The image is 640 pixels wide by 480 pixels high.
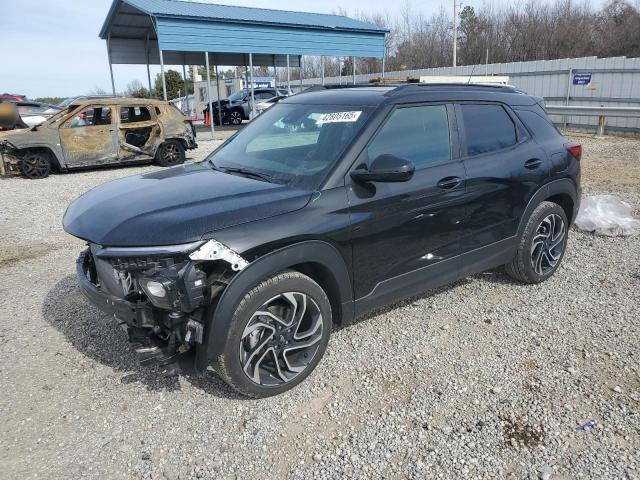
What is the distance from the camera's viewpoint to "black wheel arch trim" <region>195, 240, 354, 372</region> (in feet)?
8.81

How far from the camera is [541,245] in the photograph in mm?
4629

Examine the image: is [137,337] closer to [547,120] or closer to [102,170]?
[547,120]

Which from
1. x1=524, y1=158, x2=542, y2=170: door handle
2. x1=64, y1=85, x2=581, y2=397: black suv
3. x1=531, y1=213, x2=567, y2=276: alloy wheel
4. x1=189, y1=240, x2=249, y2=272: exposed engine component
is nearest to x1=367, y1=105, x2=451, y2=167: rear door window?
x1=64, y1=85, x2=581, y2=397: black suv

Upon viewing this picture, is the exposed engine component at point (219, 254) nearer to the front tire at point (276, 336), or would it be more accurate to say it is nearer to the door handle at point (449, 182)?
the front tire at point (276, 336)

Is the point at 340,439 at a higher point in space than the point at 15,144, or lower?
lower

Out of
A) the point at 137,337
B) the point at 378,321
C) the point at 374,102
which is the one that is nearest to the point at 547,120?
the point at 374,102

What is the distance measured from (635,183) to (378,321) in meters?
7.40

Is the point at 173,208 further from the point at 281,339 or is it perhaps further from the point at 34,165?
the point at 34,165

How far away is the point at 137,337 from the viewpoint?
2.83m

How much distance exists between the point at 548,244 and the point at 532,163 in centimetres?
87

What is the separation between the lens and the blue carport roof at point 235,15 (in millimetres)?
16484

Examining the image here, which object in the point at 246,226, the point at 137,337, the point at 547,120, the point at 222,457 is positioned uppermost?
the point at 547,120

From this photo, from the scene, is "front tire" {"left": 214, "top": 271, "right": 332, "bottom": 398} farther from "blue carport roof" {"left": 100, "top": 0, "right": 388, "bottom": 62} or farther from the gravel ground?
"blue carport roof" {"left": 100, "top": 0, "right": 388, "bottom": 62}

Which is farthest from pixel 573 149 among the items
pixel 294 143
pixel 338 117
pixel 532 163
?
pixel 294 143
